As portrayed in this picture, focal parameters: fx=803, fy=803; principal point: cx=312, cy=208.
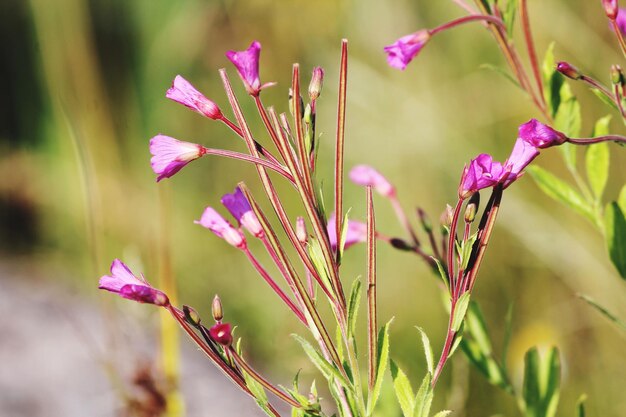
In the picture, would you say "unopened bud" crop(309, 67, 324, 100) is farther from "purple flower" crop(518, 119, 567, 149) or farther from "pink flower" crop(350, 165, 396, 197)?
"pink flower" crop(350, 165, 396, 197)

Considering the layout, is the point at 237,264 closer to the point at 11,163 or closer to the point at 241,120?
the point at 11,163

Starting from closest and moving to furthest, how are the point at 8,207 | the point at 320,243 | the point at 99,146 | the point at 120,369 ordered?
the point at 320,243 < the point at 120,369 < the point at 99,146 < the point at 8,207

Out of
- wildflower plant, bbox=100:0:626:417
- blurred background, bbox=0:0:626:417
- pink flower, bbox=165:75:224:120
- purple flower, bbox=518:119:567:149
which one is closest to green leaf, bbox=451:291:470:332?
wildflower plant, bbox=100:0:626:417

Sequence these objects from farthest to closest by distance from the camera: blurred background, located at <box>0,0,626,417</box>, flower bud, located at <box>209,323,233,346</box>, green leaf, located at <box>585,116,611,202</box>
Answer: blurred background, located at <box>0,0,626,417</box> → green leaf, located at <box>585,116,611,202</box> → flower bud, located at <box>209,323,233,346</box>

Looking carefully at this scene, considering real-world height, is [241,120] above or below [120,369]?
above

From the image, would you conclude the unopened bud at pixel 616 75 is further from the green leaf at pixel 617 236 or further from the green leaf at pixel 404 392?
the green leaf at pixel 404 392

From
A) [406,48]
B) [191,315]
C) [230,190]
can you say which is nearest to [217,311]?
[191,315]

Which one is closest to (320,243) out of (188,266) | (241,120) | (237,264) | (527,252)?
(241,120)

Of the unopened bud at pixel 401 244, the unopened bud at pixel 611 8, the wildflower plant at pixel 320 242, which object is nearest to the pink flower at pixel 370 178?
the unopened bud at pixel 401 244
